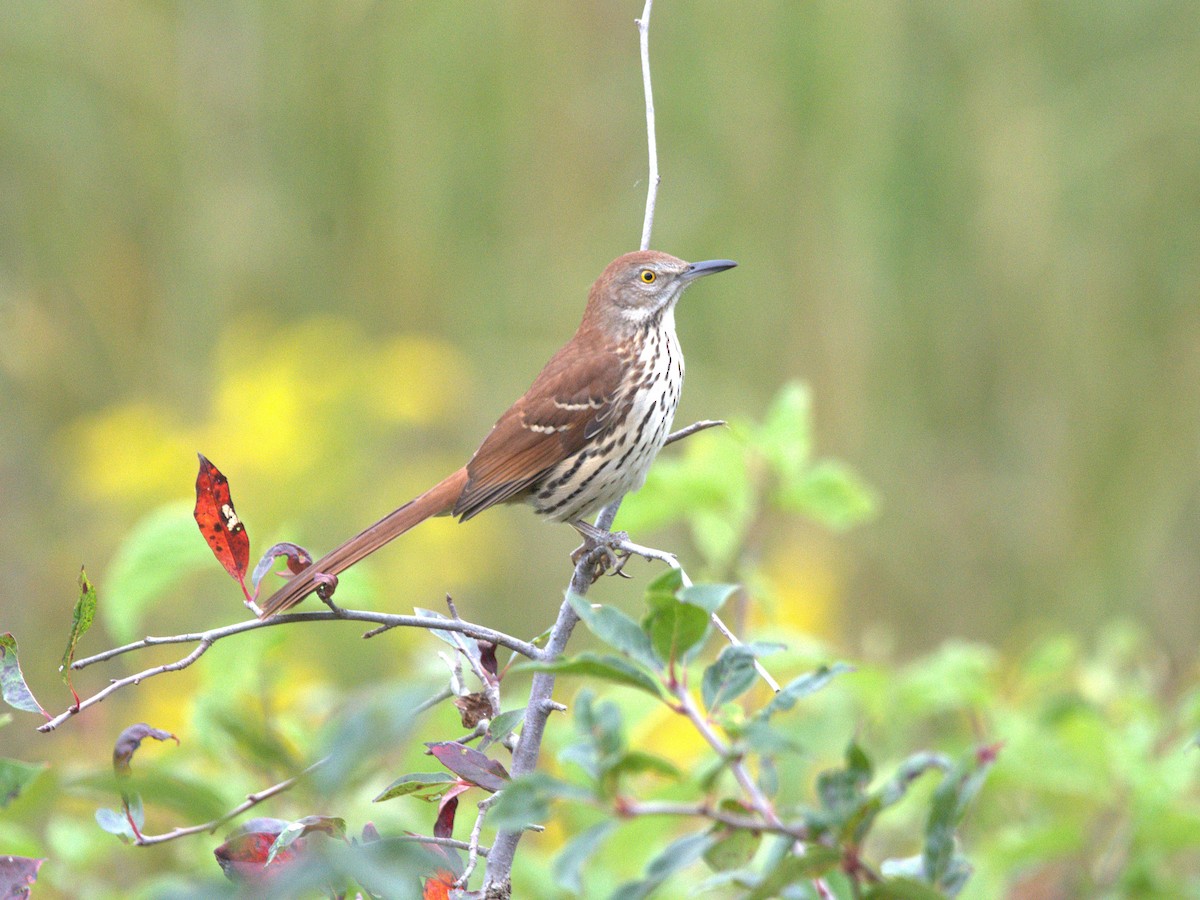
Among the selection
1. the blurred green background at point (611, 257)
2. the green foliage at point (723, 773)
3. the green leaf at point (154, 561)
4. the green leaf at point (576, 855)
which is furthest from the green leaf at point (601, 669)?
the blurred green background at point (611, 257)

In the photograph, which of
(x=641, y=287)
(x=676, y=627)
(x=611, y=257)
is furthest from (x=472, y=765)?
(x=611, y=257)

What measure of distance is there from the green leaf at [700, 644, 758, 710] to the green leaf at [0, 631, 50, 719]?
675mm

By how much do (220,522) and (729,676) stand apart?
2.20 feet

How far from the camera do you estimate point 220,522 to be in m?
1.62

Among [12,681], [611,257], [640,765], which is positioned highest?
[640,765]

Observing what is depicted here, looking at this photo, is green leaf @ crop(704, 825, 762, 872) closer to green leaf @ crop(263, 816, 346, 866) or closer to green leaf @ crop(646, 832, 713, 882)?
green leaf @ crop(646, 832, 713, 882)

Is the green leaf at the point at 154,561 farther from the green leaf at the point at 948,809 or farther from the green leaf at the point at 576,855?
the green leaf at the point at 948,809

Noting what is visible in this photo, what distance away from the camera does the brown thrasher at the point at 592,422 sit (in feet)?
11.0

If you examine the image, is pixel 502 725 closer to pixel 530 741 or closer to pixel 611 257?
pixel 530 741

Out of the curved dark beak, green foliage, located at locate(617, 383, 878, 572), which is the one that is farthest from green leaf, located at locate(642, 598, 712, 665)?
the curved dark beak

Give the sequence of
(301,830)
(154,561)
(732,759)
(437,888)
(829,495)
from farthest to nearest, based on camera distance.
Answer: (829,495) < (154,561) < (437,888) < (301,830) < (732,759)

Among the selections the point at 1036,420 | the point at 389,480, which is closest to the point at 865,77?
the point at 1036,420

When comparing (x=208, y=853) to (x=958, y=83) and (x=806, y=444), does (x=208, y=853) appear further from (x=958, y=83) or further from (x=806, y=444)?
(x=958, y=83)

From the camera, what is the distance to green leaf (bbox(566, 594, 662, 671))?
46.9 inches
